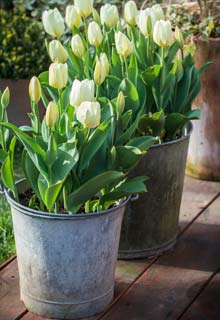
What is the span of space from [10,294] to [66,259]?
13.9 inches

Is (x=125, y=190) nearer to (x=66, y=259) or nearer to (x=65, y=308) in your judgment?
(x=66, y=259)

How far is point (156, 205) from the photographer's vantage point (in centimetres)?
267

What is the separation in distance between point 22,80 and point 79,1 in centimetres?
176

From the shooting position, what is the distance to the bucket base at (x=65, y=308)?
2.34 meters

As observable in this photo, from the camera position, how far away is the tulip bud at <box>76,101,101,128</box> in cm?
199

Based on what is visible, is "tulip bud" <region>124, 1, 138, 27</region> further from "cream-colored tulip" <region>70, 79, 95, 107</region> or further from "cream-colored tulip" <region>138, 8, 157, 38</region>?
"cream-colored tulip" <region>70, 79, 95, 107</region>

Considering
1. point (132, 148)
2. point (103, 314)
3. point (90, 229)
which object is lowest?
point (103, 314)

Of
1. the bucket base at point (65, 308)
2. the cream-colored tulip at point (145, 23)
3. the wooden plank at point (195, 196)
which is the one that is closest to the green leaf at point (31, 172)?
the bucket base at point (65, 308)

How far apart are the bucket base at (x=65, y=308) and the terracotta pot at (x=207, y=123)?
1.12m

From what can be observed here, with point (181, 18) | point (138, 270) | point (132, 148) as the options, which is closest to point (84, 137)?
point (132, 148)

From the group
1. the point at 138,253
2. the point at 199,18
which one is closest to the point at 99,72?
the point at 138,253

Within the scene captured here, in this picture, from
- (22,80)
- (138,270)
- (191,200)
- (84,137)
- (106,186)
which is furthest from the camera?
(22,80)

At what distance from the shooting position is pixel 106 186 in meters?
2.27

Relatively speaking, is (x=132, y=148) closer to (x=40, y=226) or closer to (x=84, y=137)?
(x=84, y=137)
